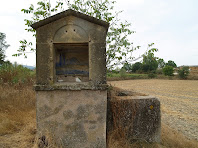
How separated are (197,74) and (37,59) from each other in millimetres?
35700

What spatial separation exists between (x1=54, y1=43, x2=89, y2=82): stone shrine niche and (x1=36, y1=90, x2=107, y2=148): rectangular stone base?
90cm

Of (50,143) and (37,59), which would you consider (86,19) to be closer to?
(37,59)

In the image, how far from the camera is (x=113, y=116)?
115 inches

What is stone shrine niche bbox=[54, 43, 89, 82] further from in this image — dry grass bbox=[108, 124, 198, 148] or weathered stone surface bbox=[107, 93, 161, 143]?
dry grass bbox=[108, 124, 198, 148]

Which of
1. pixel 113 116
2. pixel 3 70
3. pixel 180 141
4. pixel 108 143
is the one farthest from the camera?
pixel 3 70

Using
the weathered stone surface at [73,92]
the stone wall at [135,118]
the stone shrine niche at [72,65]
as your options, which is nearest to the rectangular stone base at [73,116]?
the weathered stone surface at [73,92]

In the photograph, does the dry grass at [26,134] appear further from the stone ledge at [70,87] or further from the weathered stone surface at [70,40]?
the weathered stone surface at [70,40]

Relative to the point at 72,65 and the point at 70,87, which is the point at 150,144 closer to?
the point at 70,87

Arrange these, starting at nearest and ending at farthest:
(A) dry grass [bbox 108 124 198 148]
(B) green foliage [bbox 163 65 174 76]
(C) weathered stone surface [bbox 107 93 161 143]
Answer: (A) dry grass [bbox 108 124 198 148], (C) weathered stone surface [bbox 107 93 161 143], (B) green foliage [bbox 163 65 174 76]

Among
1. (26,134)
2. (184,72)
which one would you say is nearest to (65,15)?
(26,134)

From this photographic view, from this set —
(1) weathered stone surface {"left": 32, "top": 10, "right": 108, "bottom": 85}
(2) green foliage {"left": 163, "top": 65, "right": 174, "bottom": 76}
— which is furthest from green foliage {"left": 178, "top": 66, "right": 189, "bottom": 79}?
(1) weathered stone surface {"left": 32, "top": 10, "right": 108, "bottom": 85}

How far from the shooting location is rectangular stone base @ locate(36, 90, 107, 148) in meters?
2.55

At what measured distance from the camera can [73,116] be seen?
2.58 meters

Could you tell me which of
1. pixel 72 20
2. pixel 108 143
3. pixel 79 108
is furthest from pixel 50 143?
pixel 72 20
